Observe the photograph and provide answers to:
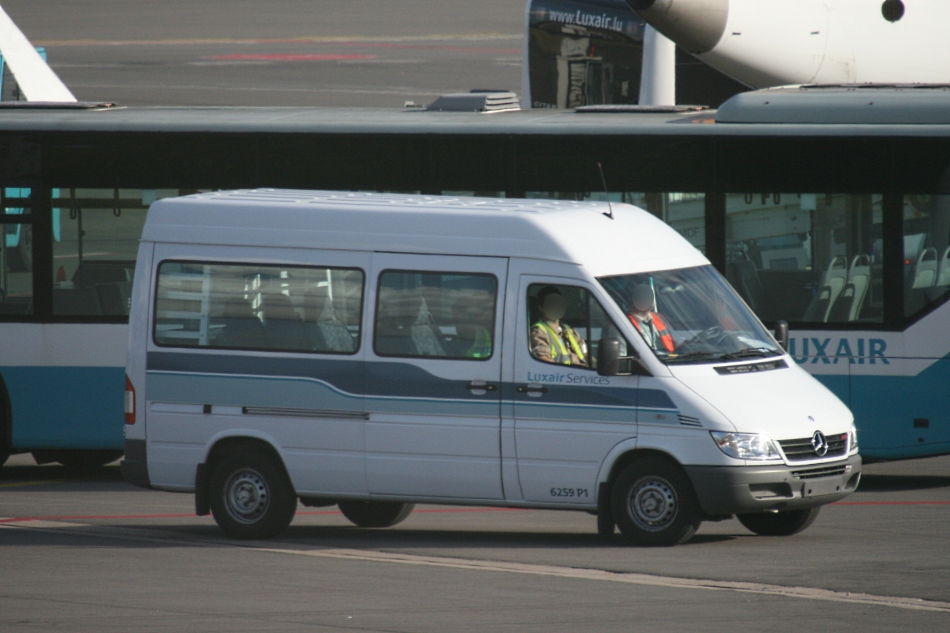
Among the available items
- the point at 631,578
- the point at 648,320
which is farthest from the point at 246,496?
the point at 631,578

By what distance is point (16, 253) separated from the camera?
15.8 meters

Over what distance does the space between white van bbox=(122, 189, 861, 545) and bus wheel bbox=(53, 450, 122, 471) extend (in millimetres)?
4944

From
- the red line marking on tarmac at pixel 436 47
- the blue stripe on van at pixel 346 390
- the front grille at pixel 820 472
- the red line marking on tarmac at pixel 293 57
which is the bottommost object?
the front grille at pixel 820 472

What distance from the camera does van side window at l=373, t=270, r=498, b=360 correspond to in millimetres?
11289

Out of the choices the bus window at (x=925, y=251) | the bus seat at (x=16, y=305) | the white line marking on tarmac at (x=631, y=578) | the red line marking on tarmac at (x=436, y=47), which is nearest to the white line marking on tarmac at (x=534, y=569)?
the white line marking on tarmac at (x=631, y=578)

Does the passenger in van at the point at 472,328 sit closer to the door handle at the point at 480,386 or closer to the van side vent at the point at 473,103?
the door handle at the point at 480,386

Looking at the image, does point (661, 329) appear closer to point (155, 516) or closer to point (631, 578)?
point (631, 578)

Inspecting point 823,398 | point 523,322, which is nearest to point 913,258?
point 823,398

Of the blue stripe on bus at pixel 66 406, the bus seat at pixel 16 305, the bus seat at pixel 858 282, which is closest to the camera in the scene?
the bus seat at pixel 858 282

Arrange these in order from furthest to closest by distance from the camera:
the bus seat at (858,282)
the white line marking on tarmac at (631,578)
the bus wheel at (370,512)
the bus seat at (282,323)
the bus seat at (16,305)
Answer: the bus seat at (16,305), the bus seat at (858,282), the bus wheel at (370,512), the bus seat at (282,323), the white line marking on tarmac at (631,578)

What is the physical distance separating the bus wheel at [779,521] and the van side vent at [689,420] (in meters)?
1.30

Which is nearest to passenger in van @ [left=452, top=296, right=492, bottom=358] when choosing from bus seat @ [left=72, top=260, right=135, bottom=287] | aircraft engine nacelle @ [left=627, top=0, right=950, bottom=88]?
bus seat @ [left=72, top=260, right=135, bottom=287]

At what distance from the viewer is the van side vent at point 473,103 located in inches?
616

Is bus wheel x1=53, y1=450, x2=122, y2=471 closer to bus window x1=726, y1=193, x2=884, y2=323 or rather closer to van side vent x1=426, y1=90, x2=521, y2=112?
van side vent x1=426, y1=90, x2=521, y2=112
